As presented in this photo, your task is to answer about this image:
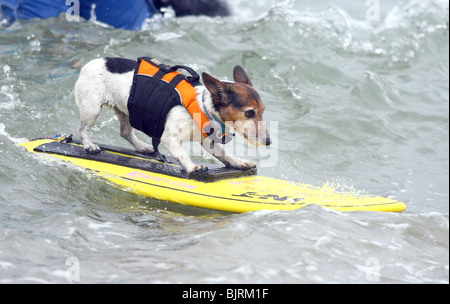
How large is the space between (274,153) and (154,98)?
8.05ft

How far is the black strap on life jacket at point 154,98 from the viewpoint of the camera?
16.5ft

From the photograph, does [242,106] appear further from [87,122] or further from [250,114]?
[87,122]

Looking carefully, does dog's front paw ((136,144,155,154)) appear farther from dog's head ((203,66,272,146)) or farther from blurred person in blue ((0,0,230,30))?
blurred person in blue ((0,0,230,30))

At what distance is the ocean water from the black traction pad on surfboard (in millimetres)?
235

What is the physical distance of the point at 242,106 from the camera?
4.70m

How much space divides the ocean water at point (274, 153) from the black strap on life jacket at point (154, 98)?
0.72 meters

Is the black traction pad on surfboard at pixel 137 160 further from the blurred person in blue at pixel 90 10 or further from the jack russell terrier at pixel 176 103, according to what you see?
the blurred person in blue at pixel 90 10

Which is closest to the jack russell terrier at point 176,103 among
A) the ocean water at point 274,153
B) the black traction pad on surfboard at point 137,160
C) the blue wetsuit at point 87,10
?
the black traction pad on surfboard at point 137,160

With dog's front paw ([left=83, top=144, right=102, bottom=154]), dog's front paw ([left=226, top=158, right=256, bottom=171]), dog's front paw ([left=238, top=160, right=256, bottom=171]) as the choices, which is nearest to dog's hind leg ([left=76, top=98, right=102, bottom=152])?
dog's front paw ([left=83, top=144, right=102, bottom=154])

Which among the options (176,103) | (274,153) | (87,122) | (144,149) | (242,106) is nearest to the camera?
(242,106)

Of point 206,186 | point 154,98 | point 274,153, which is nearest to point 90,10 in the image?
point 274,153

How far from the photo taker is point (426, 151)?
7773 mm

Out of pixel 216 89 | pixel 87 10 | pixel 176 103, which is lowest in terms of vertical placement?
pixel 176 103
